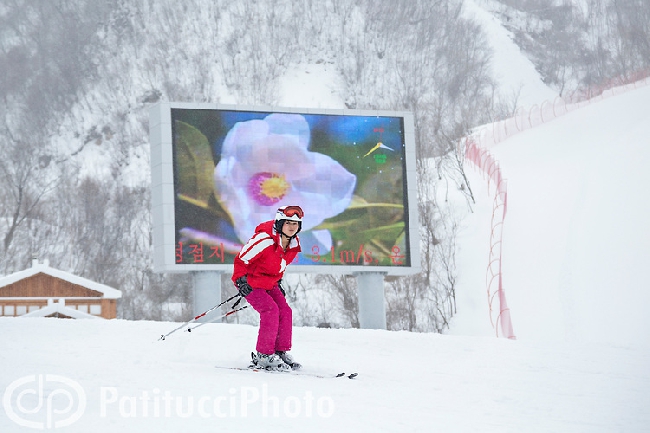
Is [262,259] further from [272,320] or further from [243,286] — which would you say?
[272,320]

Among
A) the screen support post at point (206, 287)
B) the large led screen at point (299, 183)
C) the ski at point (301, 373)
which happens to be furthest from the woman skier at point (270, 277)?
the screen support post at point (206, 287)

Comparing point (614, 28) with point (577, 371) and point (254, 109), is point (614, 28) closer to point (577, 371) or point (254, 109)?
point (254, 109)

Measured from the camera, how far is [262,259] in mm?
8883

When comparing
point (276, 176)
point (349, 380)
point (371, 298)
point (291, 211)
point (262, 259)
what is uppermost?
point (276, 176)

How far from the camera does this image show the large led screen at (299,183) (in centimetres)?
1574

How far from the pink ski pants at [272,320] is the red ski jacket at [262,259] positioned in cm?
11

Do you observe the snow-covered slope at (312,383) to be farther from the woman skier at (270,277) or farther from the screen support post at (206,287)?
the screen support post at (206,287)

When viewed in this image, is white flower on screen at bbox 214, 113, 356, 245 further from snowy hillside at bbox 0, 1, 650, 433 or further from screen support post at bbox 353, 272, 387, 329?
snowy hillside at bbox 0, 1, 650, 433

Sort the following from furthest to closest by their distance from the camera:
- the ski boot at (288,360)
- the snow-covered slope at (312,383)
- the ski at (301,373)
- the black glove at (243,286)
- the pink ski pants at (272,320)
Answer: the black glove at (243,286) < the ski boot at (288,360) < the pink ski pants at (272,320) < the ski at (301,373) < the snow-covered slope at (312,383)

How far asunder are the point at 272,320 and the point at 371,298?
8952 mm

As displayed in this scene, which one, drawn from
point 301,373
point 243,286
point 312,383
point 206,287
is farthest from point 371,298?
point 312,383

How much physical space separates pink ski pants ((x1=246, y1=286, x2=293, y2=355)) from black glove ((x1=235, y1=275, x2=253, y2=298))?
0.14 ft

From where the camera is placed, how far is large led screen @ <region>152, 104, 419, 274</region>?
15.7 meters

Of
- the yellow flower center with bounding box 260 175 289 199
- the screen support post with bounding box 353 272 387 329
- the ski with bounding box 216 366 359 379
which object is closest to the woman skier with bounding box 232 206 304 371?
the ski with bounding box 216 366 359 379
